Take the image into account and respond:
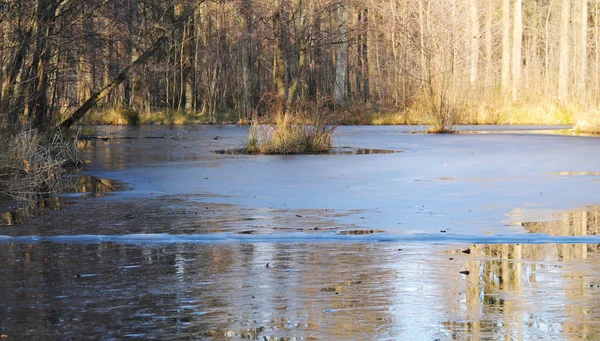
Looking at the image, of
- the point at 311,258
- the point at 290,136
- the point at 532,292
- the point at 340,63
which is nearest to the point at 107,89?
the point at 290,136

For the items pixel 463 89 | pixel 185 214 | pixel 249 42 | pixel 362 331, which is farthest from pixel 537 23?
pixel 362 331

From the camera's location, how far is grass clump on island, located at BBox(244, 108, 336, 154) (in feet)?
73.8

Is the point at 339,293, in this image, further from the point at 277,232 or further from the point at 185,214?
the point at 185,214

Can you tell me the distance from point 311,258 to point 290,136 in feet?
48.2

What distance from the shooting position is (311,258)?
26.0 ft

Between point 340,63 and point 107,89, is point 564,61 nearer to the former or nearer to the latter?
point 340,63

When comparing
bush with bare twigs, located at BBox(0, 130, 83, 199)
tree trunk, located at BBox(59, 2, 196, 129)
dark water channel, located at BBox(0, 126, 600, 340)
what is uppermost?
tree trunk, located at BBox(59, 2, 196, 129)

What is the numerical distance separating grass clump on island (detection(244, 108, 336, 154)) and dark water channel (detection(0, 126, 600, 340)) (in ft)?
20.1

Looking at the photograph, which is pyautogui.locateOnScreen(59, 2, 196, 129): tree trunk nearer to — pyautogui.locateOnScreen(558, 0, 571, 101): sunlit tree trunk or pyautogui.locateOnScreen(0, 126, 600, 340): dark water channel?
pyautogui.locateOnScreen(0, 126, 600, 340): dark water channel

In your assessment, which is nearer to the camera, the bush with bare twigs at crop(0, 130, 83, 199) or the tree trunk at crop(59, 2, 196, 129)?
the bush with bare twigs at crop(0, 130, 83, 199)

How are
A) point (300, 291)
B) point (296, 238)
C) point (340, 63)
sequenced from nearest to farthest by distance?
point (300, 291) < point (296, 238) < point (340, 63)

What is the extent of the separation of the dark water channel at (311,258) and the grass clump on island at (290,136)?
241 inches

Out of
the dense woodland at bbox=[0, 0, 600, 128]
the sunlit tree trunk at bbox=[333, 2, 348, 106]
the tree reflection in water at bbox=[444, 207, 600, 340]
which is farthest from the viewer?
the sunlit tree trunk at bbox=[333, 2, 348, 106]

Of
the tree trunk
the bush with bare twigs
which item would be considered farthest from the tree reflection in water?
the tree trunk
